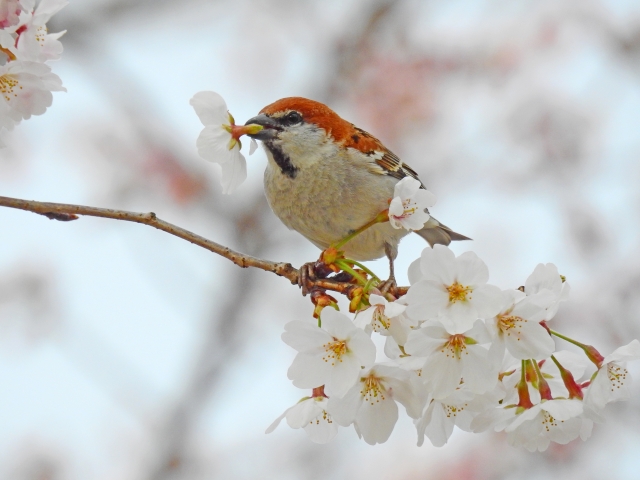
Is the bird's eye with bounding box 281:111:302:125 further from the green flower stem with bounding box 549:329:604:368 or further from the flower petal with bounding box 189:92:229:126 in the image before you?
the green flower stem with bounding box 549:329:604:368

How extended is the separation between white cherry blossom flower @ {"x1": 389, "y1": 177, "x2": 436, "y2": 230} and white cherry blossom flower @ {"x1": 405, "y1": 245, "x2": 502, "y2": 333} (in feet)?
0.95

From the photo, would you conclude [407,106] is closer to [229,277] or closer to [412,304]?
[229,277]

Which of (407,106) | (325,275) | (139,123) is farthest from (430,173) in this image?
(325,275)

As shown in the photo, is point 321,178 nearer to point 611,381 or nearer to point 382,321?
point 382,321

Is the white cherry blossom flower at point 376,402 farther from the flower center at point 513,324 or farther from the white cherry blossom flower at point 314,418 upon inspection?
the flower center at point 513,324

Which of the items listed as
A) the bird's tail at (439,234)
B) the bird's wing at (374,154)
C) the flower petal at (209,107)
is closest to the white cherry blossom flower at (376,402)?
the flower petal at (209,107)

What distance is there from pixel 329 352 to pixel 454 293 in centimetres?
31

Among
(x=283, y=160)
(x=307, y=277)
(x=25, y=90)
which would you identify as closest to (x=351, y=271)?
(x=307, y=277)

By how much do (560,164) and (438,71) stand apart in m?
1.79

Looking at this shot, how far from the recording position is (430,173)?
23.7ft

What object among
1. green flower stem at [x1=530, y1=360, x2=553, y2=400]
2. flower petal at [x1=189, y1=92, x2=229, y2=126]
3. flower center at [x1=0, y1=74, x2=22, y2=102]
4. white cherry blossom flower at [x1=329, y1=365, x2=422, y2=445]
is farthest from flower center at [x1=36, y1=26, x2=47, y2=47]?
green flower stem at [x1=530, y1=360, x2=553, y2=400]

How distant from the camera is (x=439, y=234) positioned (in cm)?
398

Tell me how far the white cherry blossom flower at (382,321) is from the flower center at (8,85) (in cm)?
103

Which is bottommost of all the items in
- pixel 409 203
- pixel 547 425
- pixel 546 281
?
pixel 547 425
